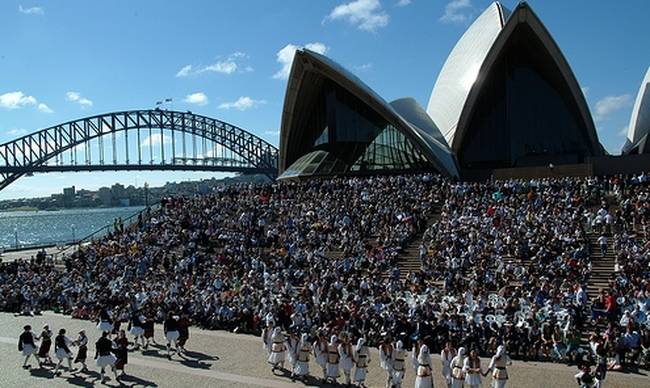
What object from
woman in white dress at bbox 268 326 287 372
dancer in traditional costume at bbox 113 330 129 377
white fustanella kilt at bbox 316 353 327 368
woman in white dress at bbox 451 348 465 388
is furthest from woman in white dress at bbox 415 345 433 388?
dancer in traditional costume at bbox 113 330 129 377

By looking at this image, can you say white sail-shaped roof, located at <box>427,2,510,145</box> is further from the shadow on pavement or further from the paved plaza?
the shadow on pavement

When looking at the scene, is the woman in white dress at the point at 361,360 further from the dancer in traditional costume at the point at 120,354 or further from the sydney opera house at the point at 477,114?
the sydney opera house at the point at 477,114

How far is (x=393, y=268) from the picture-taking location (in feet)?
70.9

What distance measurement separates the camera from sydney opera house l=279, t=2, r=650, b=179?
39312 mm

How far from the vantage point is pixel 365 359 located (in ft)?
41.8

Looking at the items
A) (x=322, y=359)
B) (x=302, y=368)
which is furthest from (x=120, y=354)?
(x=322, y=359)

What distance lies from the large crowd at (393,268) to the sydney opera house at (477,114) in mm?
8166

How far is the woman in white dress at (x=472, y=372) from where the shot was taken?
11459 millimetres

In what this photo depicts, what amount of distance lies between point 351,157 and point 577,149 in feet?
47.1

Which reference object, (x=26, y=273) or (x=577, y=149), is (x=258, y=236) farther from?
(x=577, y=149)

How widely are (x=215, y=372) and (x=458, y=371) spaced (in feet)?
17.7

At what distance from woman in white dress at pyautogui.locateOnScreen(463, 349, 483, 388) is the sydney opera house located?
26545 mm

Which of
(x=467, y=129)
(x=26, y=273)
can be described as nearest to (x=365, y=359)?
(x=26, y=273)

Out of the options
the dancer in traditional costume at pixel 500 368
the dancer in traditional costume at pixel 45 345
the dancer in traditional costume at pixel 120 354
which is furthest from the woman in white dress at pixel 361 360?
the dancer in traditional costume at pixel 45 345
